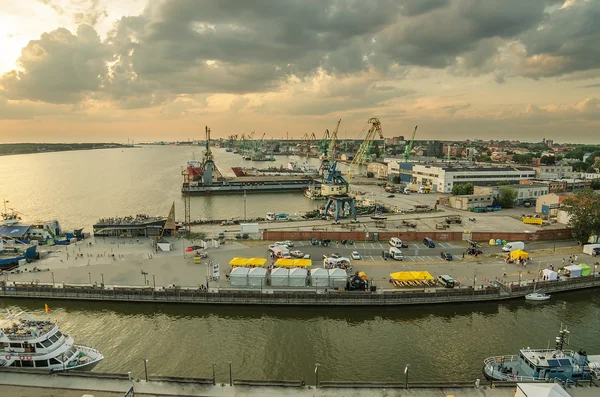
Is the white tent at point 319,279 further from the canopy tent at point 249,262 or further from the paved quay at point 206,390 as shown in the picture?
the paved quay at point 206,390

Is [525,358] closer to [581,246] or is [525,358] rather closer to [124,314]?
[124,314]

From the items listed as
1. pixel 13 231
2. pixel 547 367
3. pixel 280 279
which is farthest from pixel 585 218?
pixel 13 231

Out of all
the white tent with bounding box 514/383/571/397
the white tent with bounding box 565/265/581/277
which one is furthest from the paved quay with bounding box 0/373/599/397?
the white tent with bounding box 565/265/581/277

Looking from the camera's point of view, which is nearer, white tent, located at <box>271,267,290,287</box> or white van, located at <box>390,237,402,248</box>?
white tent, located at <box>271,267,290,287</box>

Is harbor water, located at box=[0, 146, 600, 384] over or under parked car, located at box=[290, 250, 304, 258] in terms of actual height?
under

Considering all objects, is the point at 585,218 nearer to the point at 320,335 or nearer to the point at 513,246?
the point at 513,246

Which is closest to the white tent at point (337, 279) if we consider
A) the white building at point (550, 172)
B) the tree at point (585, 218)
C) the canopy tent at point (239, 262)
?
the canopy tent at point (239, 262)

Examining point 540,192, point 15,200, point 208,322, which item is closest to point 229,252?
point 208,322

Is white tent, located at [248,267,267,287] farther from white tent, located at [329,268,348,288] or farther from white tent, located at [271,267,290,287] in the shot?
white tent, located at [329,268,348,288]
